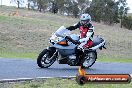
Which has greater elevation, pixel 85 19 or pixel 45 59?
pixel 85 19

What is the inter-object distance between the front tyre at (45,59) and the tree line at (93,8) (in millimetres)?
89000

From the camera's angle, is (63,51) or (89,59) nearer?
(63,51)

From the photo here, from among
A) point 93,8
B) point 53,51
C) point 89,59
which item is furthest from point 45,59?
point 93,8

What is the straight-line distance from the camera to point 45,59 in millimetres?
11359

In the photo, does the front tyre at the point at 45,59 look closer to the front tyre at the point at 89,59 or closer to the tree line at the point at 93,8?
the front tyre at the point at 89,59

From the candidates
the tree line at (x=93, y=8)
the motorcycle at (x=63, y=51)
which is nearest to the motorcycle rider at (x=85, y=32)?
the motorcycle at (x=63, y=51)

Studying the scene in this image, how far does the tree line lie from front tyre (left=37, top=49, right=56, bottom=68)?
292ft

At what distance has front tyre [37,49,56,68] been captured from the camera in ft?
36.8

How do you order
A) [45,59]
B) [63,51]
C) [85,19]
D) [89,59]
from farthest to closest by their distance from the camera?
[89,59]
[63,51]
[45,59]
[85,19]

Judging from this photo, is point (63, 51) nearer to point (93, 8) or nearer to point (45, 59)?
point (45, 59)

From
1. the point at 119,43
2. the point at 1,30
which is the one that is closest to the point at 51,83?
the point at 1,30

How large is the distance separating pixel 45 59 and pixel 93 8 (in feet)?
304

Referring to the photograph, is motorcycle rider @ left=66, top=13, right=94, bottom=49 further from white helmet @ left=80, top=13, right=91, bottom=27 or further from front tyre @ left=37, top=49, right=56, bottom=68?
front tyre @ left=37, top=49, right=56, bottom=68

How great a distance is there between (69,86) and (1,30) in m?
33.9
